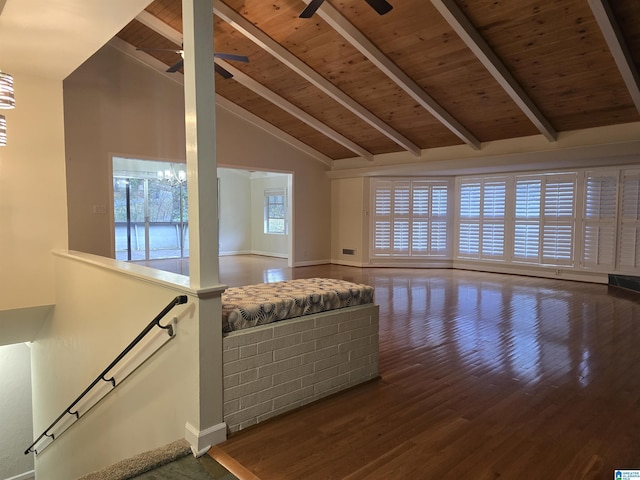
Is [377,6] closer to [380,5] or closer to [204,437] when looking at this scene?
[380,5]

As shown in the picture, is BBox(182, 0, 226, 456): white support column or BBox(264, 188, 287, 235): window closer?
BBox(182, 0, 226, 456): white support column

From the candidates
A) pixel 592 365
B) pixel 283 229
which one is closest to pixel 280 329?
pixel 592 365

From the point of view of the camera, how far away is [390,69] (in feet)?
17.5

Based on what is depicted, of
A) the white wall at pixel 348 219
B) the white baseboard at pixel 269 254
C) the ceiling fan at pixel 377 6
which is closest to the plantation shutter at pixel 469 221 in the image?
the white wall at pixel 348 219

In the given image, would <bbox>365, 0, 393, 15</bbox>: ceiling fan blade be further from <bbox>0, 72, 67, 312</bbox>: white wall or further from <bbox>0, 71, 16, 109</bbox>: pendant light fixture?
<bbox>0, 72, 67, 312</bbox>: white wall

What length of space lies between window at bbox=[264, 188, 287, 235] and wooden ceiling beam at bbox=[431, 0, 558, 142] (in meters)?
6.46

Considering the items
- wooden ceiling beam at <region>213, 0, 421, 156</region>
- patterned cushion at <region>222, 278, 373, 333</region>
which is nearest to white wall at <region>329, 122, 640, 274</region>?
wooden ceiling beam at <region>213, 0, 421, 156</region>

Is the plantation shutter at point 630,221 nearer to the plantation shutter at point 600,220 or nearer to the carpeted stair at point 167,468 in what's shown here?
the plantation shutter at point 600,220

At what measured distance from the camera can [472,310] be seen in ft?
16.9

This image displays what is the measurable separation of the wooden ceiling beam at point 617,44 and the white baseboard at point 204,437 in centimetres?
464

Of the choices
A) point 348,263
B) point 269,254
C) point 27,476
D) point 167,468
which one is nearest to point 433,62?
point 348,263

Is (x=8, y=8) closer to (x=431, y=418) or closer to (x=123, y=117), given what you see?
(x=123, y=117)

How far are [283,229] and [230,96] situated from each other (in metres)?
4.24

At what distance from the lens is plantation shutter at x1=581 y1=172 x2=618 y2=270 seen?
6.72 meters
